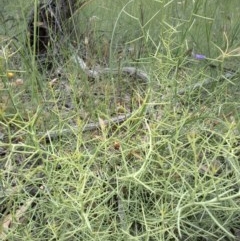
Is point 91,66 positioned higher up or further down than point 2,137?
further down

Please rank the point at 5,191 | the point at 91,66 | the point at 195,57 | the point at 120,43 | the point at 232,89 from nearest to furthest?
the point at 5,191 < the point at 232,89 < the point at 195,57 < the point at 91,66 < the point at 120,43

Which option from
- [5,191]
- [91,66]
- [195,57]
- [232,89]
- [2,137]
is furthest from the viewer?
[91,66]

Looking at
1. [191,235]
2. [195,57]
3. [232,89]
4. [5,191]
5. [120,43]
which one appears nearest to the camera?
[191,235]

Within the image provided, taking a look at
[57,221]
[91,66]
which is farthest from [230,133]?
[91,66]

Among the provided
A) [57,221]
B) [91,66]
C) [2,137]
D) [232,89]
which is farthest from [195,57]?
[57,221]

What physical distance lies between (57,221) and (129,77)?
81 cm

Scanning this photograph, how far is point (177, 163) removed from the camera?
1.15 metres

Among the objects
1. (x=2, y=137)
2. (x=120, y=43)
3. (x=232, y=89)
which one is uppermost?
(x=2, y=137)

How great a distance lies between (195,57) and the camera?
1.74 meters

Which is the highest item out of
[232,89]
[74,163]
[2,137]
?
[74,163]

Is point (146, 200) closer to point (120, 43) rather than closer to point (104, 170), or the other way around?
point (104, 170)

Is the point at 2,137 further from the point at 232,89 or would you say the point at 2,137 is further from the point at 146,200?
the point at 232,89

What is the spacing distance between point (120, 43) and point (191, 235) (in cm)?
133

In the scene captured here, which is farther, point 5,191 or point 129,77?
point 129,77
